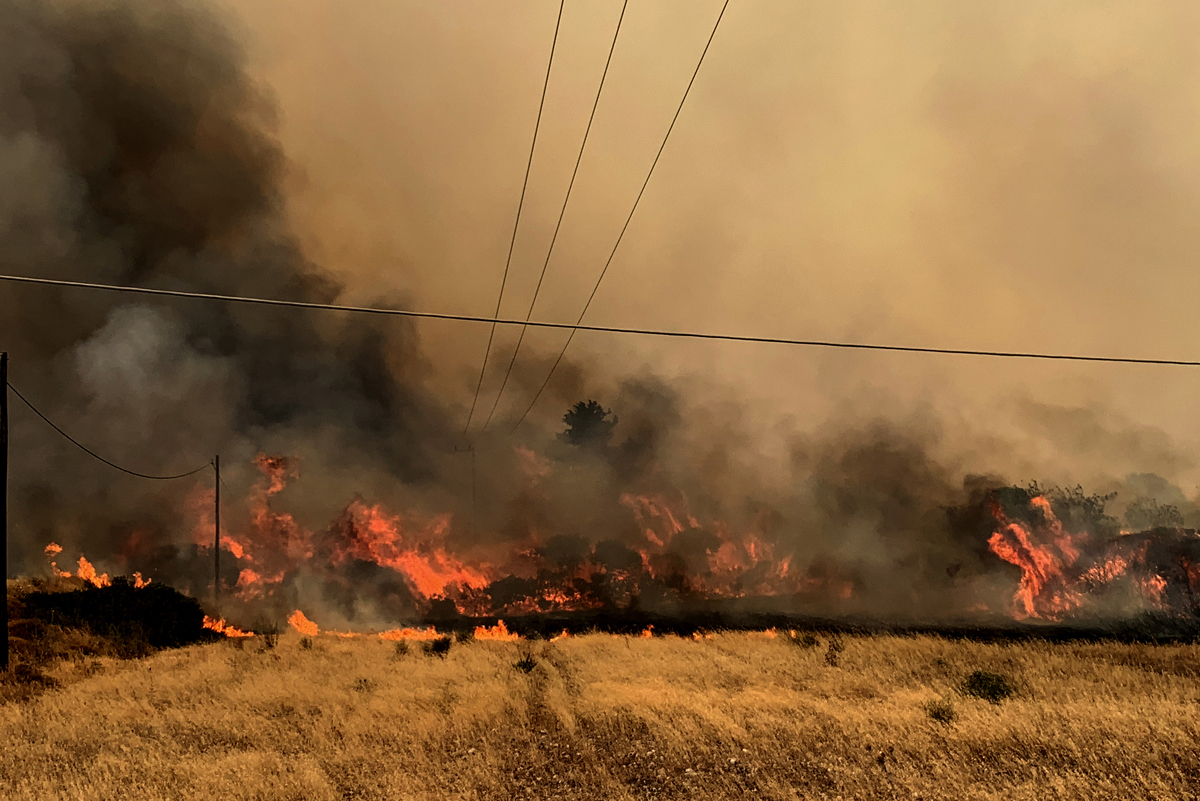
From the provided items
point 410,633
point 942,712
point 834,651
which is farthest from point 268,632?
point 942,712

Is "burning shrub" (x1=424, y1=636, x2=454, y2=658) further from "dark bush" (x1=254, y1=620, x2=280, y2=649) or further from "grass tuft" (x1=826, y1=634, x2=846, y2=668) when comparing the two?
"grass tuft" (x1=826, y1=634, x2=846, y2=668)

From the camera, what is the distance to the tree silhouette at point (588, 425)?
5391cm

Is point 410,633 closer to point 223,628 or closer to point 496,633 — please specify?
point 496,633

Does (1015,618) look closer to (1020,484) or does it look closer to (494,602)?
(1020,484)

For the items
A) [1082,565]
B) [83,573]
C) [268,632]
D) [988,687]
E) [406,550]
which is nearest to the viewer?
[988,687]

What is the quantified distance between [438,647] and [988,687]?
15.8 meters

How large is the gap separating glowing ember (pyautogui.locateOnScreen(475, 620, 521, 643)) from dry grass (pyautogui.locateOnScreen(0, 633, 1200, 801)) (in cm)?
745

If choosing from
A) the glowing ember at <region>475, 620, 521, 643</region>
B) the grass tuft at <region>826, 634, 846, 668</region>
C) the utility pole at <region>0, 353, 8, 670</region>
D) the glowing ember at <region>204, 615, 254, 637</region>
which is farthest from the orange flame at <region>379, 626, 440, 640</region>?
the grass tuft at <region>826, 634, 846, 668</region>

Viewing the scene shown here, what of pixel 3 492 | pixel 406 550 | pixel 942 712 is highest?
pixel 3 492

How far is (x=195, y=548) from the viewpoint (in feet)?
119

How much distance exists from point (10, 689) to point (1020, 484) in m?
46.7

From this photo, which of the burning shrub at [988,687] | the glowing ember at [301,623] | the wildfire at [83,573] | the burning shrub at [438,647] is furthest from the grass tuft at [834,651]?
the wildfire at [83,573]

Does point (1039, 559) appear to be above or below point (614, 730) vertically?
above

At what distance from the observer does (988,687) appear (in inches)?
546
